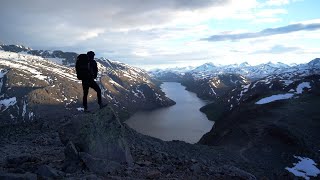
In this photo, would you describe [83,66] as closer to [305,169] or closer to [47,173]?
[47,173]

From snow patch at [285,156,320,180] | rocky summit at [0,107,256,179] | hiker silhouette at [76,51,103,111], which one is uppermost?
hiker silhouette at [76,51,103,111]

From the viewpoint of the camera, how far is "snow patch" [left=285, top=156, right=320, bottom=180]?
50.3 m

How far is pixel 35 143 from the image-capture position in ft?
92.2

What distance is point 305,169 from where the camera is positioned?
5272 centimetres

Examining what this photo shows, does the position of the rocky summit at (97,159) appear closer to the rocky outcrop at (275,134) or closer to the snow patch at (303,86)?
the rocky outcrop at (275,134)

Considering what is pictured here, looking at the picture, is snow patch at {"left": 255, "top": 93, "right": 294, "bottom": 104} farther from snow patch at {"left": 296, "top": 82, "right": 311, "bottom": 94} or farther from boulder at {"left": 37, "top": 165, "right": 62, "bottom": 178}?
boulder at {"left": 37, "top": 165, "right": 62, "bottom": 178}

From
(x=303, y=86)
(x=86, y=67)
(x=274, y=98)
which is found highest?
(x=86, y=67)

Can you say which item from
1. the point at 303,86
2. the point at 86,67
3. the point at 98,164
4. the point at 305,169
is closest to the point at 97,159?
the point at 98,164

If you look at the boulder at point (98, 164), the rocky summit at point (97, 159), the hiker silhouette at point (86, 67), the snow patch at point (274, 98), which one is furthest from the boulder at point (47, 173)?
the snow patch at point (274, 98)

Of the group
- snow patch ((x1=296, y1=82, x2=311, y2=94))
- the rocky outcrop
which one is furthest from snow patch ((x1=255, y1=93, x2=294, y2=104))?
snow patch ((x1=296, y1=82, x2=311, y2=94))

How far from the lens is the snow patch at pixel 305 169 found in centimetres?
5031

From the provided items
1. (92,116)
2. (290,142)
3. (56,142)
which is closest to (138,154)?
(92,116)

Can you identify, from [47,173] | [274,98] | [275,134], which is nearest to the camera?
[47,173]

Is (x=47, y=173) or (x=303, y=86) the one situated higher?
(x=47, y=173)
